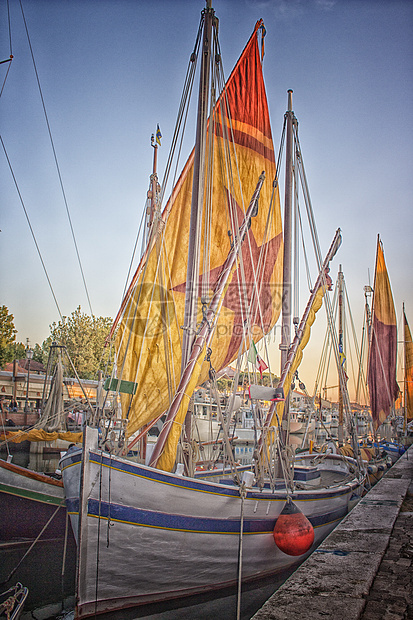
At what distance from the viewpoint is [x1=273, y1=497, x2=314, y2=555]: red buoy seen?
6945 millimetres

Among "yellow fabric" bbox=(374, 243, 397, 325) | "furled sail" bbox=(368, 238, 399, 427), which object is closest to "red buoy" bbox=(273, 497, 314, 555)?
"furled sail" bbox=(368, 238, 399, 427)

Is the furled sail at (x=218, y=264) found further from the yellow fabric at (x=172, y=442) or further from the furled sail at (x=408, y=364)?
the furled sail at (x=408, y=364)

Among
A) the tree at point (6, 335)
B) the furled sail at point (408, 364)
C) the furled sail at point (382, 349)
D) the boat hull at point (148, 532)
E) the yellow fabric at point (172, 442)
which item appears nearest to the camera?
the boat hull at point (148, 532)

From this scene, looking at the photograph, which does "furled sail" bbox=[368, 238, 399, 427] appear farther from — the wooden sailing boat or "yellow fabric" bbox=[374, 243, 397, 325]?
the wooden sailing boat

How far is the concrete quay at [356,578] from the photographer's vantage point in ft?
9.59

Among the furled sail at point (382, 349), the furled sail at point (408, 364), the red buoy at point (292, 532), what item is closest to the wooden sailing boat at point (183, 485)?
the red buoy at point (292, 532)

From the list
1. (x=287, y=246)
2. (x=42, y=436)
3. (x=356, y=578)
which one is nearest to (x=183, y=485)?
(x=356, y=578)

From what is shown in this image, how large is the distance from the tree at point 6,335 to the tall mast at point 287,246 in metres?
25.6

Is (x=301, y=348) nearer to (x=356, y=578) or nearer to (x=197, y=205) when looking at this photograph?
(x=197, y=205)

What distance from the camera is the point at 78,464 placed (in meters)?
5.88

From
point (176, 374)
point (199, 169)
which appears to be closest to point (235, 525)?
point (176, 374)

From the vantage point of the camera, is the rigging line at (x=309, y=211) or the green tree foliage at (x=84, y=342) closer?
the rigging line at (x=309, y=211)

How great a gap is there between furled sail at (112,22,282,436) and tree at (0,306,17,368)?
828 inches

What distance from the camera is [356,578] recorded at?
348 centimetres
